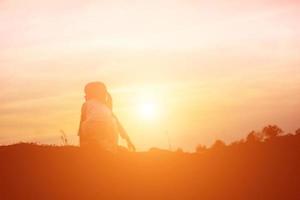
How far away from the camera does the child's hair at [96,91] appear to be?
17797mm

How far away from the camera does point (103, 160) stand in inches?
624

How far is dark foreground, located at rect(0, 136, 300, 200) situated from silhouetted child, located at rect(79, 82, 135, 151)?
593mm

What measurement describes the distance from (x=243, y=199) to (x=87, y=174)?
3809 mm

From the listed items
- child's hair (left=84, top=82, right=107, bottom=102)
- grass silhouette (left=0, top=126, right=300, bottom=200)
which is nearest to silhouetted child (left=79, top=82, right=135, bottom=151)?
child's hair (left=84, top=82, right=107, bottom=102)

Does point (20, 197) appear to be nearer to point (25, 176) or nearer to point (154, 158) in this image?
point (25, 176)

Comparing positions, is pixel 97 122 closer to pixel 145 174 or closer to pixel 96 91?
pixel 96 91

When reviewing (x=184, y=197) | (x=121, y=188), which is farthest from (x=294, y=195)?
(x=121, y=188)

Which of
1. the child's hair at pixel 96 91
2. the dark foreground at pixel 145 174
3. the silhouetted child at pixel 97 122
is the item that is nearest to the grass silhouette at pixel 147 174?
the dark foreground at pixel 145 174

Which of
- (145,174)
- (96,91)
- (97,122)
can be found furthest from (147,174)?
(96,91)

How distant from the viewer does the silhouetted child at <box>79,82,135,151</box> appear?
16812 mm

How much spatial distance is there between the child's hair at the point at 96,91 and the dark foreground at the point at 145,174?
1877mm

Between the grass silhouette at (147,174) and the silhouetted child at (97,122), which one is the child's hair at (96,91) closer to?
the silhouetted child at (97,122)

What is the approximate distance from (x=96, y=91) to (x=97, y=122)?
128 centimetres

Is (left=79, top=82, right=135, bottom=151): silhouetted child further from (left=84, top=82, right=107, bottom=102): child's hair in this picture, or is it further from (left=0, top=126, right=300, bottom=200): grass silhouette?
(left=0, top=126, right=300, bottom=200): grass silhouette
